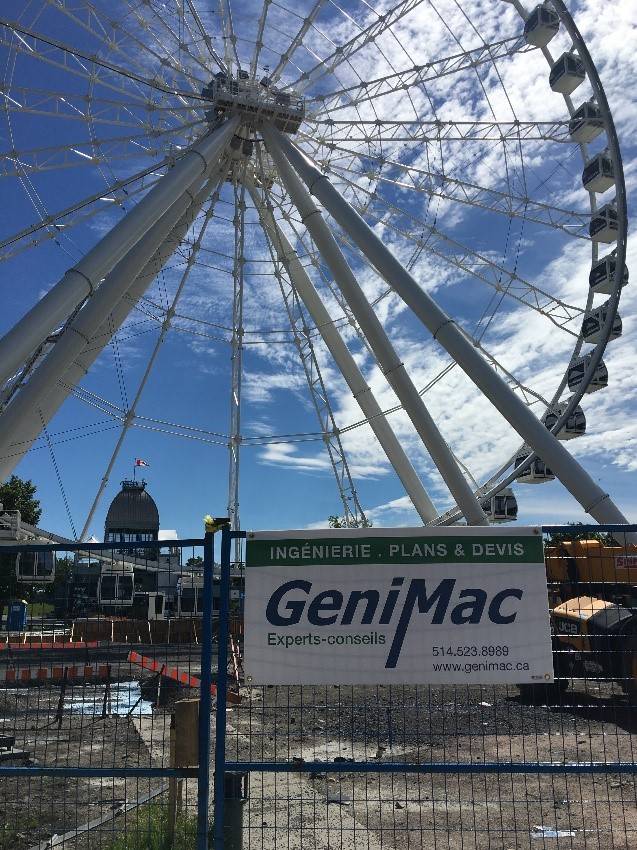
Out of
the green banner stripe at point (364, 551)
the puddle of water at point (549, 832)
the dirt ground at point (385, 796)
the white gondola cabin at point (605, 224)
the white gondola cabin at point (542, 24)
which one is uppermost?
the white gondola cabin at point (542, 24)

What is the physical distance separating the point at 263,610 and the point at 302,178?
1467cm

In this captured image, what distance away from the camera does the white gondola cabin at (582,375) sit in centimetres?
1856

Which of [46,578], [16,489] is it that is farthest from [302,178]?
[16,489]

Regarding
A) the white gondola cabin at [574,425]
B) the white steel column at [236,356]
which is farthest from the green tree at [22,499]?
the white gondola cabin at [574,425]

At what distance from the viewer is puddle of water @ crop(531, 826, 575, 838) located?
5750 millimetres

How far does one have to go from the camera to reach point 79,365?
57.0 feet

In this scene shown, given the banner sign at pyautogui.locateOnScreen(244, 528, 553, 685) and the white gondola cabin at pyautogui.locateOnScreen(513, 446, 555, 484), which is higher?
the white gondola cabin at pyautogui.locateOnScreen(513, 446, 555, 484)

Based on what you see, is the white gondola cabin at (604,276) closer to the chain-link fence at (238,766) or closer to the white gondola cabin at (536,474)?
the white gondola cabin at (536,474)

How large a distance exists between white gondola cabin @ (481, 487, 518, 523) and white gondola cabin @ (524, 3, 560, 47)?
10.8 m

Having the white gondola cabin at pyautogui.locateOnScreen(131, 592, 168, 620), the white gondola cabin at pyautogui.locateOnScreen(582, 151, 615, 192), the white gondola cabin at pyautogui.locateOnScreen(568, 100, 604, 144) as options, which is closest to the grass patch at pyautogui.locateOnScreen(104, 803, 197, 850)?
the white gondola cabin at pyautogui.locateOnScreen(131, 592, 168, 620)

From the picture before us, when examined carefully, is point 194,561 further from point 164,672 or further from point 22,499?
point 22,499

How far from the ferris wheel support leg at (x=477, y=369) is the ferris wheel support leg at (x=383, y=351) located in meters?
0.79

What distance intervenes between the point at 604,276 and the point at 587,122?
3.62 metres

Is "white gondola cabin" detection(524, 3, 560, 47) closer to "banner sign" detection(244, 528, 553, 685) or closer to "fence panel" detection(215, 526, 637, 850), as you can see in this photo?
"fence panel" detection(215, 526, 637, 850)
